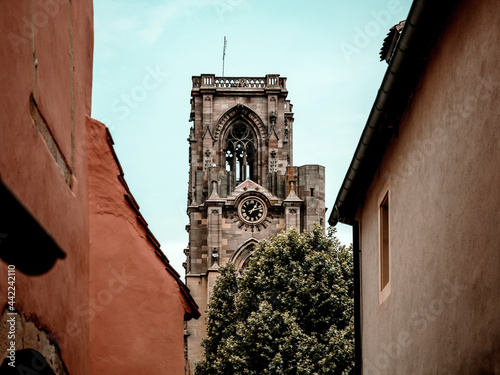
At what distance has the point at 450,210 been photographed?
771cm

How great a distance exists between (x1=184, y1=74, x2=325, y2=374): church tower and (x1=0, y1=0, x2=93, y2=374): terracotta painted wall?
4374 centimetres

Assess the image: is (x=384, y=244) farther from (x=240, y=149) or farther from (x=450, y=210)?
(x=240, y=149)

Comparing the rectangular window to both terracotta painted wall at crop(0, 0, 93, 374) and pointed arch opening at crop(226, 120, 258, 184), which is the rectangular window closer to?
terracotta painted wall at crop(0, 0, 93, 374)

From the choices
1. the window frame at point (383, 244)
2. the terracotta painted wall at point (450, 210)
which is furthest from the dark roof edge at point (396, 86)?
the window frame at point (383, 244)

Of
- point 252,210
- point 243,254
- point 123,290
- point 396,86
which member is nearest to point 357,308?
point 396,86

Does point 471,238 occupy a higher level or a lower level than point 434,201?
lower

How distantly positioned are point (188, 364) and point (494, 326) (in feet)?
151

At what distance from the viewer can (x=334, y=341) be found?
3416 centimetres

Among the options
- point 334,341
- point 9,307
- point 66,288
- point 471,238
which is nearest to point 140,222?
point 66,288

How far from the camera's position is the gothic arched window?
204ft

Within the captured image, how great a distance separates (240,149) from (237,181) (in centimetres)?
230

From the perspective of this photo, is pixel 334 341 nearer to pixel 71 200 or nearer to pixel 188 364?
pixel 188 364

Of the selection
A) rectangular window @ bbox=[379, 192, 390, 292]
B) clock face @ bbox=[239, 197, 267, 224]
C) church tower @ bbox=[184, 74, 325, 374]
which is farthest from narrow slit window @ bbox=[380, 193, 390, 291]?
clock face @ bbox=[239, 197, 267, 224]

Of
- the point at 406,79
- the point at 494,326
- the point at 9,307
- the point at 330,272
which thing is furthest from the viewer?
the point at 330,272
